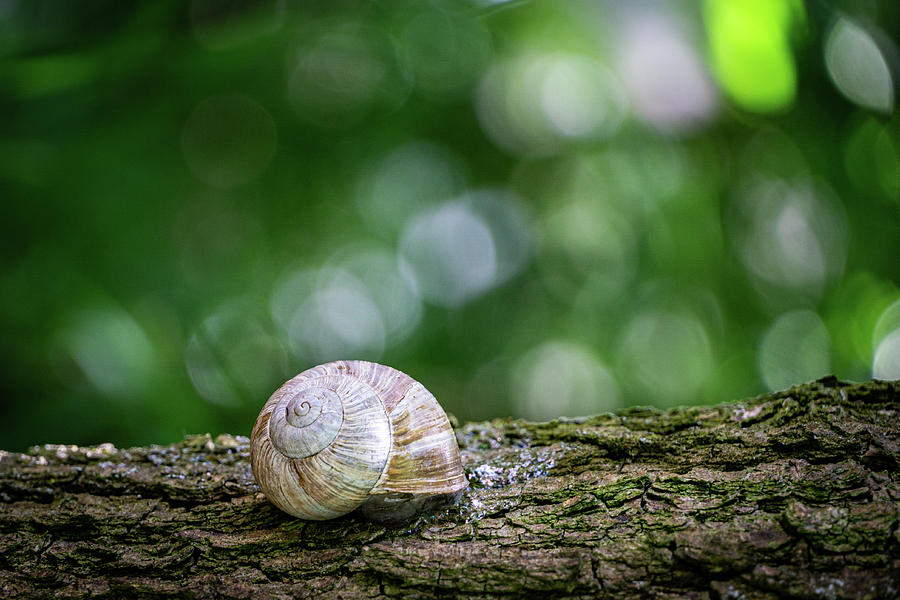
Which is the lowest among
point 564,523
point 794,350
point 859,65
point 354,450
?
point 564,523

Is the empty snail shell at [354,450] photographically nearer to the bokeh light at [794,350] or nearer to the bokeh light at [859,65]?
the bokeh light at [794,350]

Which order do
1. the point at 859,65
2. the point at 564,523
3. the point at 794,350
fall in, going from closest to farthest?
1. the point at 564,523
2. the point at 859,65
3. the point at 794,350

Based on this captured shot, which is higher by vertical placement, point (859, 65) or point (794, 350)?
point (859, 65)

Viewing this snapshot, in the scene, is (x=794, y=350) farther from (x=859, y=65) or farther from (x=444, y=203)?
(x=444, y=203)

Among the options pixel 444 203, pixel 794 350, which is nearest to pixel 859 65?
pixel 794 350

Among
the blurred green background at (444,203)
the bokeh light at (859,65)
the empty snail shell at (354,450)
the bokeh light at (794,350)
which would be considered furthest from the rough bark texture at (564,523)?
the bokeh light at (859,65)

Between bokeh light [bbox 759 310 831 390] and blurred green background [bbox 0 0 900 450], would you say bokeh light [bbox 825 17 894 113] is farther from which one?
bokeh light [bbox 759 310 831 390]

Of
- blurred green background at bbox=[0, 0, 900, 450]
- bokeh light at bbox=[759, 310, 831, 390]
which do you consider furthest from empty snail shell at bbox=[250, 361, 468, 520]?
bokeh light at bbox=[759, 310, 831, 390]
